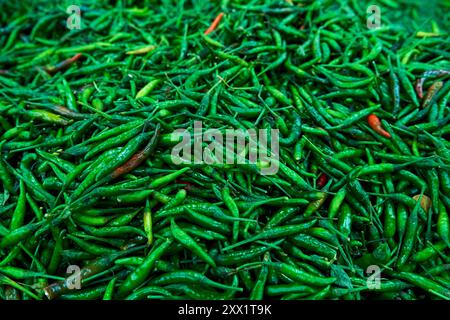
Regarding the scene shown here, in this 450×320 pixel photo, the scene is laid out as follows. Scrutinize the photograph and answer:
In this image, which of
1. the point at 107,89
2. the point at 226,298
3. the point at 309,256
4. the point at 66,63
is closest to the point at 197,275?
the point at 226,298

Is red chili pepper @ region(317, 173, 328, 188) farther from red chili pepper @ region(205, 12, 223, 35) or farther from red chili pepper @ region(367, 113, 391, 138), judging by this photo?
red chili pepper @ region(205, 12, 223, 35)

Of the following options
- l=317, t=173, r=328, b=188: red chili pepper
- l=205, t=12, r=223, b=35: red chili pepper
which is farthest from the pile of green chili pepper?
l=205, t=12, r=223, b=35: red chili pepper

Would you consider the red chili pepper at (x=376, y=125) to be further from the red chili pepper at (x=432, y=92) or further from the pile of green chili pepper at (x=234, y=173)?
the red chili pepper at (x=432, y=92)

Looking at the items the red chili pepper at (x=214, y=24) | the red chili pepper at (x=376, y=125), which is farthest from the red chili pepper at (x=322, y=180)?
the red chili pepper at (x=214, y=24)

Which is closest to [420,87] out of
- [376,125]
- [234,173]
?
[376,125]

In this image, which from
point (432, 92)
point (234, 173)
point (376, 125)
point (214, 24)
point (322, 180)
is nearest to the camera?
point (234, 173)

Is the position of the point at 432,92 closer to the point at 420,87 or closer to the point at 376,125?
the point at 420,87

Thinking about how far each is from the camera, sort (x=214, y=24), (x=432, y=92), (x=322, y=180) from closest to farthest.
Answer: (x=322, y=180)
(x=432, y=92)
(x=214, y=24)
